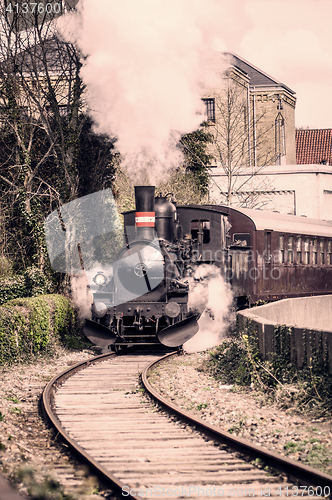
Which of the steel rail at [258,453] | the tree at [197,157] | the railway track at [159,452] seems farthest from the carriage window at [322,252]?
the steel rail at [258,453]

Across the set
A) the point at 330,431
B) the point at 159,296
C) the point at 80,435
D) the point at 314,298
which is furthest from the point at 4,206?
the point at 330,431

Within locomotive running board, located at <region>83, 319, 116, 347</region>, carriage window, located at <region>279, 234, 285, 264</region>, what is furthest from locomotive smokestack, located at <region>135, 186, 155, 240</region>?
carriage window, located at <region>279, 234, 285, 264</region>

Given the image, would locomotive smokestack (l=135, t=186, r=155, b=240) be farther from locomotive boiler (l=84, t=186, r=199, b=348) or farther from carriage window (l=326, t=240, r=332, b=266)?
carriage window (l=326, t=240, r=332, b=266)

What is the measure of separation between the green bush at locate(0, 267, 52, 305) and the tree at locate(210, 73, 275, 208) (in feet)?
37.0

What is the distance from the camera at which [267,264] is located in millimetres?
16344

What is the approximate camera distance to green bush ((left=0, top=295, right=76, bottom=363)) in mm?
10609

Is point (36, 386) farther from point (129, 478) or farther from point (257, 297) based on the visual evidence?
point (257, 297)

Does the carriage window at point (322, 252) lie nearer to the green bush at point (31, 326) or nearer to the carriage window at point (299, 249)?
the carriage window at point (299, 249)

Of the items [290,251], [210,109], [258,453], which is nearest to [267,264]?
[290,251]

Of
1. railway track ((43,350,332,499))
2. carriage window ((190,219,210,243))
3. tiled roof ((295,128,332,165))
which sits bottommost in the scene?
railway track ((43,350,332,499))

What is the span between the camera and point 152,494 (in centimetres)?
463

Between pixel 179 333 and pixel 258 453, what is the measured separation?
6353mm

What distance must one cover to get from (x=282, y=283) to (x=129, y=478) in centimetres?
1289

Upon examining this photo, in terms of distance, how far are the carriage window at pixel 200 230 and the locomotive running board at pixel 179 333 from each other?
74.0 inches
